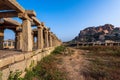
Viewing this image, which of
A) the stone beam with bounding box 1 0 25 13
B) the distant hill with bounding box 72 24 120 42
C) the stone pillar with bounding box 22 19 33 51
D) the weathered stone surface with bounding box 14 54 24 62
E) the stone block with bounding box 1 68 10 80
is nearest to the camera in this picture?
the stone block with bounding box 1 68 10 80

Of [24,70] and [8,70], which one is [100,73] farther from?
[8,70]

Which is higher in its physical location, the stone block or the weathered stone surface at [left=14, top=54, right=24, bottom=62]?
the weathered stone surface at [left=14, top=54, right=24, bottom=62]

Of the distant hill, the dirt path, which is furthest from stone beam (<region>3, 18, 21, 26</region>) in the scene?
the distant hill

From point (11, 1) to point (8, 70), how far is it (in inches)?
121

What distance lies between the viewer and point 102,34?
82875 mm

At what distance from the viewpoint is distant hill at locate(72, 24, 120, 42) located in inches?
2992

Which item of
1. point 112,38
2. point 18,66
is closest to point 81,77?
point 18,66

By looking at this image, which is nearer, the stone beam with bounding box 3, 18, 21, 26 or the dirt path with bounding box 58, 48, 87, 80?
the dirt path with bounding box 58, 48, 87, 80

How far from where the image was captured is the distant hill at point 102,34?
7600 centimetres

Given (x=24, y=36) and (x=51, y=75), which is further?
(x=24, y=36)

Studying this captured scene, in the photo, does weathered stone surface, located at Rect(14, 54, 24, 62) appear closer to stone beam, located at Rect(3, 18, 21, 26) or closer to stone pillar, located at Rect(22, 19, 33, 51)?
stone pillar, located at Rect(22, 19, 33, 51)

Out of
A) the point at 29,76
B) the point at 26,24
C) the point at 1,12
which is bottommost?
the point at 29,76

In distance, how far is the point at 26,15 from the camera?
23.6 ft

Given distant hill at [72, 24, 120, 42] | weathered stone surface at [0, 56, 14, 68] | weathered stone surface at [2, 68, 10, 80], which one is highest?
distant hill at [72, 24, 120, 42]
